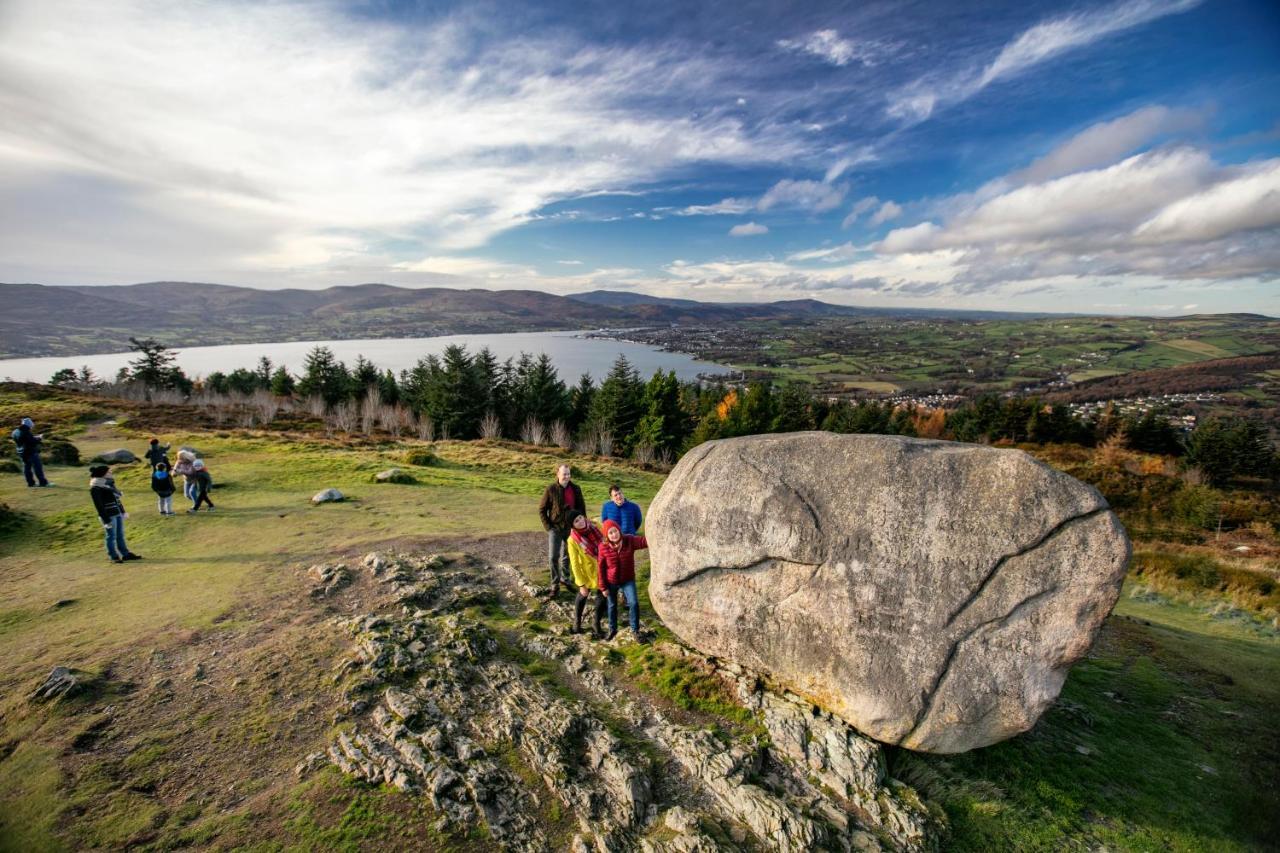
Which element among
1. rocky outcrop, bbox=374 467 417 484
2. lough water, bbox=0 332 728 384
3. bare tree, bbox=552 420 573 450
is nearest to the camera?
rocky outcrop, bbox=374 467 417 484

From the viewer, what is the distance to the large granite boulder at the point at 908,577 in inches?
291

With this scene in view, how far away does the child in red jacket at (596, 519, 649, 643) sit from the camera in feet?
31.8

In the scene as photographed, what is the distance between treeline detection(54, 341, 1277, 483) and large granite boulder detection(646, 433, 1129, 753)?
4053cm

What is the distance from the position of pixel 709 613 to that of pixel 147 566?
1424 cm

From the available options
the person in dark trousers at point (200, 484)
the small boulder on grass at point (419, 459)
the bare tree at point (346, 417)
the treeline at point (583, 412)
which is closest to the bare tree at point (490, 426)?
the treeline at point (583, 412)

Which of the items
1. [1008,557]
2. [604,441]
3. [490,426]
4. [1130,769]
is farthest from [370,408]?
[1130,769]

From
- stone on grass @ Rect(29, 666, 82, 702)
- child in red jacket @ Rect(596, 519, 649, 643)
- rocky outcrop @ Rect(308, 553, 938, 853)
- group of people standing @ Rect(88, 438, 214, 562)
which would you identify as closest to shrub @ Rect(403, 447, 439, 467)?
group of people standing @ Rect(88, 438, 214, 562)

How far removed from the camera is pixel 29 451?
18234 millimetres

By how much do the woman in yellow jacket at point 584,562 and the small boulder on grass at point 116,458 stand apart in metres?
26.1

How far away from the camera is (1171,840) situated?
7078 mm

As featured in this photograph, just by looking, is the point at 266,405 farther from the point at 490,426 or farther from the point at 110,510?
the point at 110,510

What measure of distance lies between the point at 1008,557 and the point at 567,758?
7.06m

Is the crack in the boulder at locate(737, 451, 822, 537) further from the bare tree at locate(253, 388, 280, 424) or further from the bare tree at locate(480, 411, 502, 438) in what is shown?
the bare tree at locate(253, 388, 280, 424)

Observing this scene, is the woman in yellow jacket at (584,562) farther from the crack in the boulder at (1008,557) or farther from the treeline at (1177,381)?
the treeline at (1177,381)
